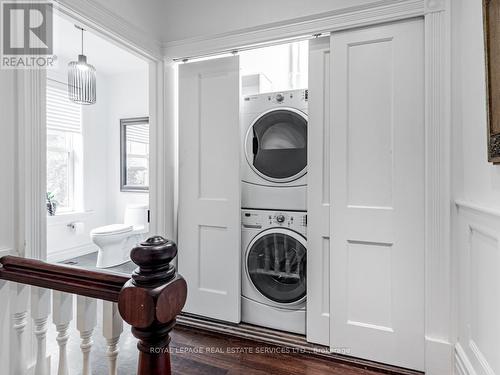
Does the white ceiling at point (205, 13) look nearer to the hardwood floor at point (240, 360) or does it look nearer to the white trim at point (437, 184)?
the white trim at point (437, 184)

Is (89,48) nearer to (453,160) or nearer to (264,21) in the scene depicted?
(264,21)

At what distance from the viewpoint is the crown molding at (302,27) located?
1.81 meters

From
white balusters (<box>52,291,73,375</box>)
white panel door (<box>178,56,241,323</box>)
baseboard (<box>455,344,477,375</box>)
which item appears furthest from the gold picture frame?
white balusters (<box>52,291,73,375</box>)

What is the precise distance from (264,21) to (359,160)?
120 centimetres

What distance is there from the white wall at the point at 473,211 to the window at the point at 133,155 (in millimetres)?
3987

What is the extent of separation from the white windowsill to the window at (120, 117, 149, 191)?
2.03ft

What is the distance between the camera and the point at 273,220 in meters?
2.22

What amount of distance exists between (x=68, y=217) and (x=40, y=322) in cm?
358

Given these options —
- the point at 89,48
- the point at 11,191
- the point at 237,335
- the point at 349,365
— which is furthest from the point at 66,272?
the point at 89,48

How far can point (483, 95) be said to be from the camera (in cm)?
136

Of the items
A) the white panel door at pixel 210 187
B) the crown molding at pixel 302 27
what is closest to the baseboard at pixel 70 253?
the white panel door at pixel 210 187

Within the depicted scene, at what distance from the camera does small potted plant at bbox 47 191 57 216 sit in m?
3.86

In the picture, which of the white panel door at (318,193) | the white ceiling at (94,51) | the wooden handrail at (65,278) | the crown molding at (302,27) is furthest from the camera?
the white ceiling at (94,51)

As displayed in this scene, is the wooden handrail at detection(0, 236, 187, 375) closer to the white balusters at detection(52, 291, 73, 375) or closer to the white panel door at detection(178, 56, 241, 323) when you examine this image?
Answer: the white balusters at detection(52, 291, 73, 375)
